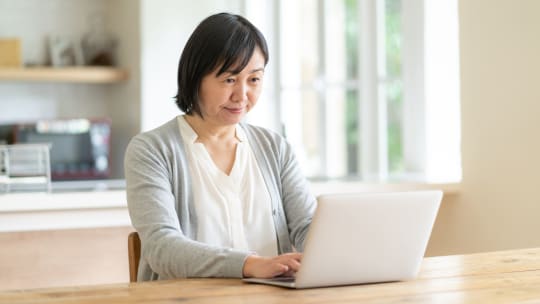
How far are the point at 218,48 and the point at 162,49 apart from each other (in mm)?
3512

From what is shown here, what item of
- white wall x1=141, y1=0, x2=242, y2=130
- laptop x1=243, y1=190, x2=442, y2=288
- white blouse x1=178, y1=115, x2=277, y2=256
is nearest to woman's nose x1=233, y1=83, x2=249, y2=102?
white blouse x1=178, y1=115, x2=277, y2=256

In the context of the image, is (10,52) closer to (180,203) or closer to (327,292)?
(180,203)

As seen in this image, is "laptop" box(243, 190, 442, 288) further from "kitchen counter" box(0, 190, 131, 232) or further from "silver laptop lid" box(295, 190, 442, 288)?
"kitchen counter" box(0, 190, 131, 232)

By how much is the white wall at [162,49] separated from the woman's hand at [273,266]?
12.3ft

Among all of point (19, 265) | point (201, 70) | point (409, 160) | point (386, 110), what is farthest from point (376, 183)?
point (201, 70)

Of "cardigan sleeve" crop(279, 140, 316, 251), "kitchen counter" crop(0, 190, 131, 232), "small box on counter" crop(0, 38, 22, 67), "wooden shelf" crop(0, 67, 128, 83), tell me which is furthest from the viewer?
"small box on counter" crop(0, 38, 22, 67)

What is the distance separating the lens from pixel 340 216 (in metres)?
1.64

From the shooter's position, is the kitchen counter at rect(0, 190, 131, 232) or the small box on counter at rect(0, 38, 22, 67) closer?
the kitchen counter at rect(0, 190, 131, 232)

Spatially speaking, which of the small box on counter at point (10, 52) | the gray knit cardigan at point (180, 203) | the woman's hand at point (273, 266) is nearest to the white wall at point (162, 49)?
the small box on counter at point (10, 52)

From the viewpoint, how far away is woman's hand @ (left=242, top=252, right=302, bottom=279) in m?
1.74

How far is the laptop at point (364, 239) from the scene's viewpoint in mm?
1646

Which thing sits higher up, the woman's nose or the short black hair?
the short black hair

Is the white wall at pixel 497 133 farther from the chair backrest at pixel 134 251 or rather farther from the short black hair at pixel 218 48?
the chair backrest at pixel 134 251

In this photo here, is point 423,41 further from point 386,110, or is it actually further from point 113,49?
point 113,49
